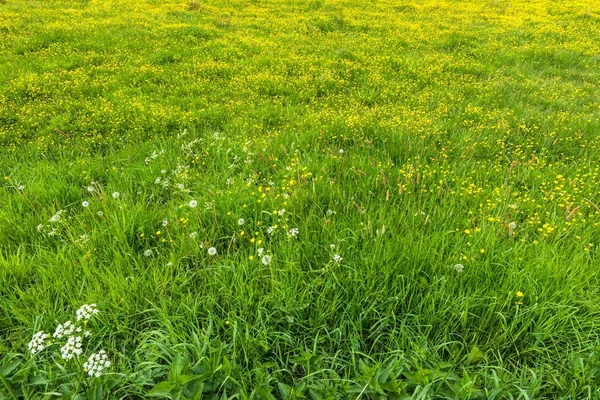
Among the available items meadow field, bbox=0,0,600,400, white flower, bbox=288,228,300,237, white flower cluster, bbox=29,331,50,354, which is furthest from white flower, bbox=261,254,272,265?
white flower cluster, bbox=29,331,50,354

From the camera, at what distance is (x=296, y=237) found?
3.64 meters

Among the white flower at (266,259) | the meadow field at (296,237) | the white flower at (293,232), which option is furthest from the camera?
the white flower at (293,232)

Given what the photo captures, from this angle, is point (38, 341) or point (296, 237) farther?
point (296, 237)

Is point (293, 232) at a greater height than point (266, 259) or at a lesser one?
greater

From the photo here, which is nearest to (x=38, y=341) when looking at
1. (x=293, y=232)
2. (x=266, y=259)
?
(x=266, y=259)

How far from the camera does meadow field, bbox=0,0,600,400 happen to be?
255 centimetres

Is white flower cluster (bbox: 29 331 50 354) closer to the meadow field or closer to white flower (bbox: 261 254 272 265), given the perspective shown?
the meadow field

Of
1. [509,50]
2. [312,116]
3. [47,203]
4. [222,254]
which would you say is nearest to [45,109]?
[47,203]

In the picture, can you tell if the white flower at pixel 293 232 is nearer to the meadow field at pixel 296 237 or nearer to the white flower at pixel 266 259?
the meadow field at pixel 296 237

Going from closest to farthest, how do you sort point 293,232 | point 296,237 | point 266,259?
point 266,259 < point 293,232 < point 296,237

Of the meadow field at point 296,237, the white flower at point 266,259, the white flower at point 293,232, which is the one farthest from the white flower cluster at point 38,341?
the white flower at point 293,232

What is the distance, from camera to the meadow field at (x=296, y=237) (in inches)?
101

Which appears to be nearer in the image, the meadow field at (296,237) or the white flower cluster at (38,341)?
the white flower cluster at (38,341)

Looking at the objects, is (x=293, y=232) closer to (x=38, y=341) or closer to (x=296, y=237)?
(x=296, y=237)
